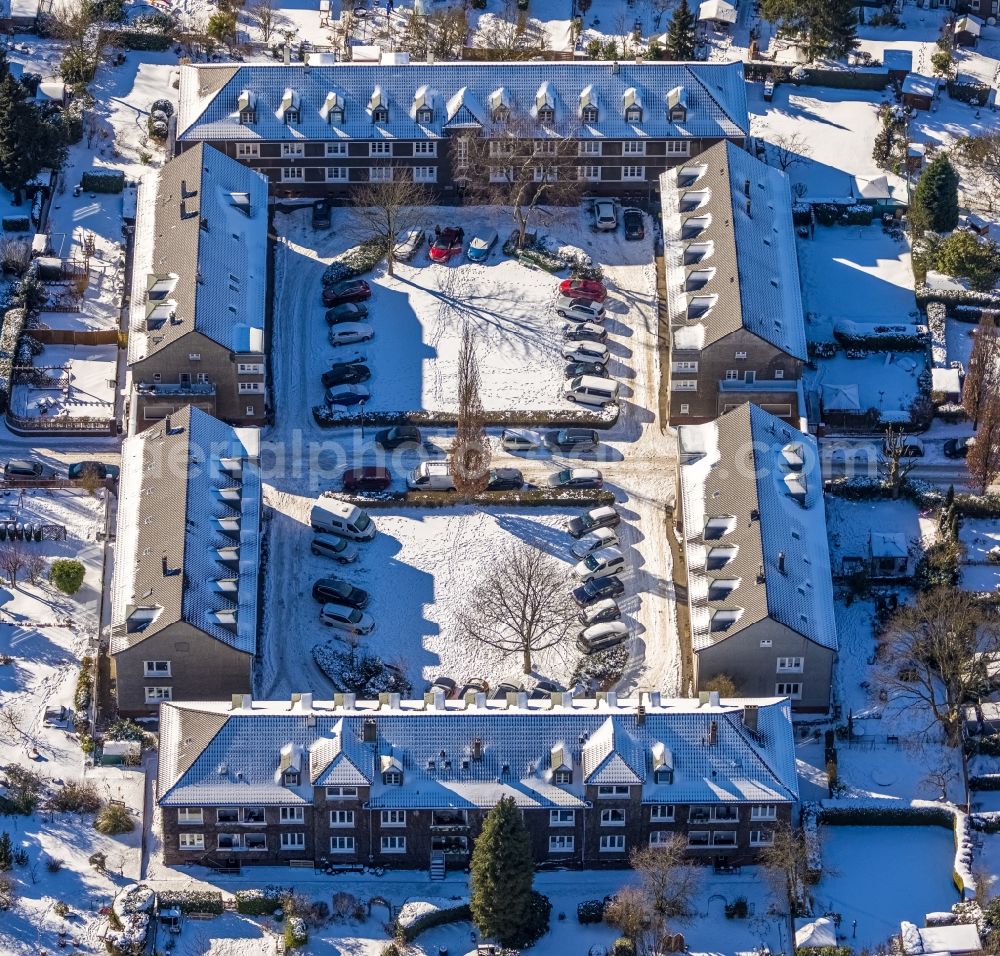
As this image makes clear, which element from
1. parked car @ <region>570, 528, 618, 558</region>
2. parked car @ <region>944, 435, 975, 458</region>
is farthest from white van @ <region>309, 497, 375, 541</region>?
parked car @ <region>944, 435, 975, 458</region>

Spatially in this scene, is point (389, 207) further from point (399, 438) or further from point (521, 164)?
point (399, 438)

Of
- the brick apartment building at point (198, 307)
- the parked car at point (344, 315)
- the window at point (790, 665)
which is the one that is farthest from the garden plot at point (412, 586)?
the parked car at point (344, 315)

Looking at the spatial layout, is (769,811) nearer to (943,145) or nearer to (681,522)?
(681,522)

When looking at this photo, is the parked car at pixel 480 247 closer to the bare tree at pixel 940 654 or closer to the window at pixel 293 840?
the bare tree at pixel 940 654

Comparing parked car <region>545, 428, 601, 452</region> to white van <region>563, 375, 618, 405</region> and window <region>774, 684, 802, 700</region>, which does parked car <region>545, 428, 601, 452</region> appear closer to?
white van <region>563, 375, 618, 405</region>

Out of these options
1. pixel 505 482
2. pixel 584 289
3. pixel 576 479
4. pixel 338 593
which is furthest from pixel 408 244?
pixel 338 593

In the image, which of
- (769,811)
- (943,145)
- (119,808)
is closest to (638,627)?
(769,811)
